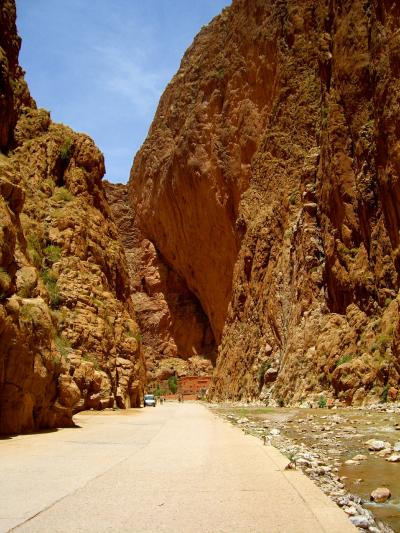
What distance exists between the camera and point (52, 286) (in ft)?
76.4

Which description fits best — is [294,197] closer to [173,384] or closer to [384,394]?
[384,394]

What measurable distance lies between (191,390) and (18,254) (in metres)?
56.0

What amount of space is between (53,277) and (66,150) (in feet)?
30.7

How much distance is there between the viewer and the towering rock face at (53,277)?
1145cm

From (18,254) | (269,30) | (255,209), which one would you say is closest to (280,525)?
(18,254)

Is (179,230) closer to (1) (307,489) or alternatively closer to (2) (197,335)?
(2) (197,335)

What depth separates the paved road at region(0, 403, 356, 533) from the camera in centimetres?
376

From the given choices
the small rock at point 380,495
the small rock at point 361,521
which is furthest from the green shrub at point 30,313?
the small rock at point 361,521

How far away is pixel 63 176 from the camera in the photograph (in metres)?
29.9

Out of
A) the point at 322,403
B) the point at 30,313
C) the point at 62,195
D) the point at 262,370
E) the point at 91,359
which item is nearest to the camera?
the point at 30,313

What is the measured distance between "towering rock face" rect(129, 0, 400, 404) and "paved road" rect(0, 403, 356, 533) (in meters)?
14.5

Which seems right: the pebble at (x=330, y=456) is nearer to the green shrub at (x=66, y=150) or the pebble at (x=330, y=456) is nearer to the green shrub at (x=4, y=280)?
the green shrub at (x=4, y=280)

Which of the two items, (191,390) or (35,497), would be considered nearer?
(35,497)

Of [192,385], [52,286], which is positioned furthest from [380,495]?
[192,385]
